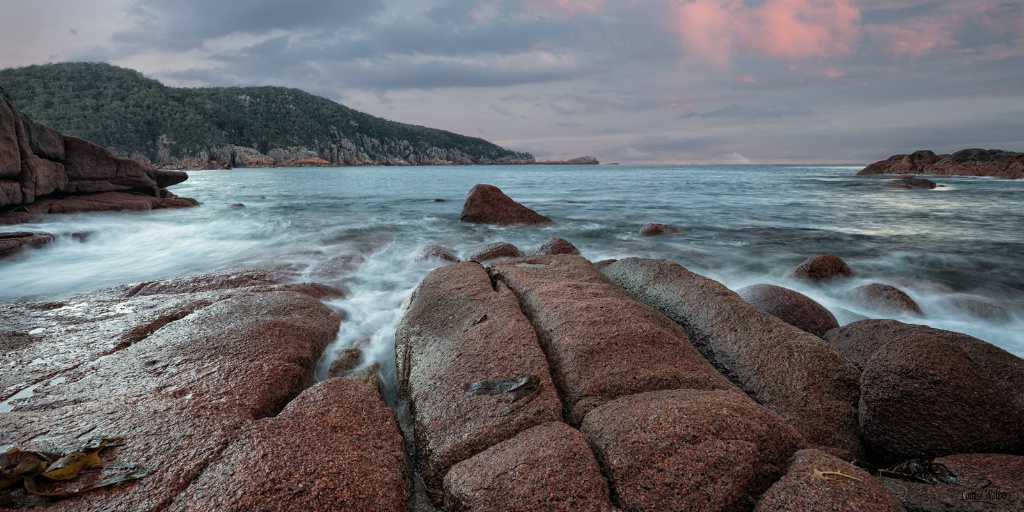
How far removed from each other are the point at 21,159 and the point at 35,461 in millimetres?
14187

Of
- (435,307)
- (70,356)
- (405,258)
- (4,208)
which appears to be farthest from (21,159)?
(435,307)

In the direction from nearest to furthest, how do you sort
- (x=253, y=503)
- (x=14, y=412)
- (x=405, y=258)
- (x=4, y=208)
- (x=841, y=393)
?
(x=253, y=503)
(x=14, y=412)
(x=841, y=393)
(x=405, y=258)
(x=4, y=208)

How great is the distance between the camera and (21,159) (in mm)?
11469

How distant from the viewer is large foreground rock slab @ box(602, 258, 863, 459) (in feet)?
9.55

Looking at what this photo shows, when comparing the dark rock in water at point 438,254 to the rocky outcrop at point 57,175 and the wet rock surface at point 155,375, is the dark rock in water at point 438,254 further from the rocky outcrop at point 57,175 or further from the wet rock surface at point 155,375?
the rocky outcrop at point 57,175

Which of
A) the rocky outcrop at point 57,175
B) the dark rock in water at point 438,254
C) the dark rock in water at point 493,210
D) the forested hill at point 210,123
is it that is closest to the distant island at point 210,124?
the forested hill at point 210,123

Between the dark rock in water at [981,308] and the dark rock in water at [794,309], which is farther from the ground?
the dark rock in water at [794,309]

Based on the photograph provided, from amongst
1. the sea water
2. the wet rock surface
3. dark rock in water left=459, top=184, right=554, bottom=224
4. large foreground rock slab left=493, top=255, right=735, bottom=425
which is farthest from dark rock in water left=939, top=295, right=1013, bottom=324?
dark rock in water left=459, top=184, right=554, bottom=224

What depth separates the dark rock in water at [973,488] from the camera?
6.95ft

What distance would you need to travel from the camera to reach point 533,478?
1.96 meters

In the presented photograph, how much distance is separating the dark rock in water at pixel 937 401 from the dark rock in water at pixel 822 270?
459 cm

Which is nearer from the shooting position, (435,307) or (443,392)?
(443,392)

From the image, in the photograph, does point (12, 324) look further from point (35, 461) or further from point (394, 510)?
point (394, 510)

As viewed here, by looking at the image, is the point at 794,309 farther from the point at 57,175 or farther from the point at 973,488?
the point at 57,175
